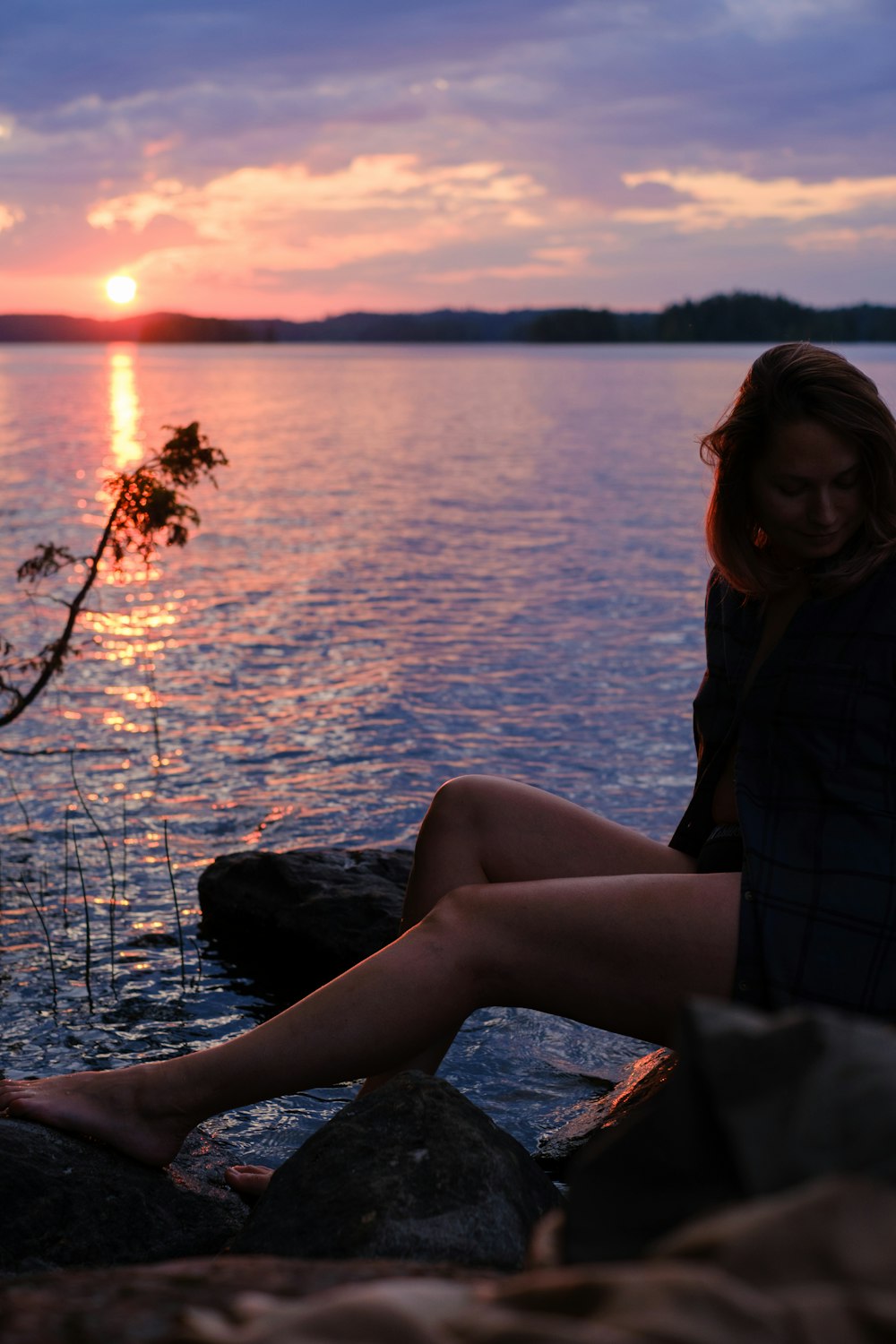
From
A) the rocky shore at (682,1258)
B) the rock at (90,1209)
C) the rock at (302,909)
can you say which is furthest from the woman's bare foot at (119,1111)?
the rock at (302,909)

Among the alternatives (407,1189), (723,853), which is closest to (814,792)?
(723,853)

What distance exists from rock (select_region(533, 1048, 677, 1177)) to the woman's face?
1574mm

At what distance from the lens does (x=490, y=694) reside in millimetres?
11320

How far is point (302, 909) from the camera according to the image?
570cm

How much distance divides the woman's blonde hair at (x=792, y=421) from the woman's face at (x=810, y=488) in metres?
0.02

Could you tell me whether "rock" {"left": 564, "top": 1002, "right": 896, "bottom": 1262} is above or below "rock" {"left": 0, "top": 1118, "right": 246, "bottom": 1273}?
above

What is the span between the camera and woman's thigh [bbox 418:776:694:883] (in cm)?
354

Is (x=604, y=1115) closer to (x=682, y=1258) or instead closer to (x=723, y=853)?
(x=723, y=853)

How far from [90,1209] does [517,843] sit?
1354 mm

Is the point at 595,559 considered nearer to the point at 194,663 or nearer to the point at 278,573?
the point at 278,573

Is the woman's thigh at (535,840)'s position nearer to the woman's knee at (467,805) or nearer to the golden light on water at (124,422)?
the woman's knee at (467,805)

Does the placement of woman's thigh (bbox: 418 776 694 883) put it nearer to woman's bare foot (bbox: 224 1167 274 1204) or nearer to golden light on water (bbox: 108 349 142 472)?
woman's bare foot (bbox: 224 1167 274 1204)

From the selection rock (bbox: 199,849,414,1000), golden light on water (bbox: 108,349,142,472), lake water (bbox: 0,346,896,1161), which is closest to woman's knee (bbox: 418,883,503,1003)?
lake water (bbox: 0,346,896,1161)

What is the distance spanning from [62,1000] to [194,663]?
688 cm
